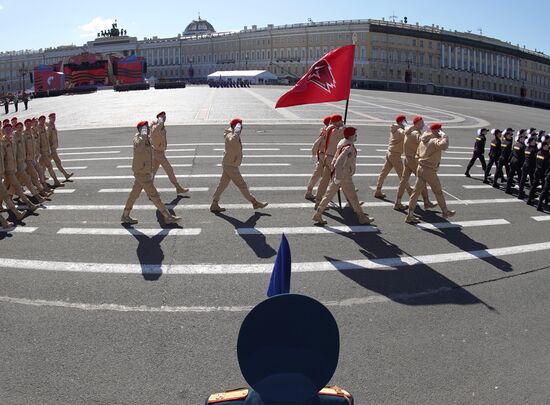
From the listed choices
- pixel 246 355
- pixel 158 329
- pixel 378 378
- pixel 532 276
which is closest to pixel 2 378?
pixel 158 329

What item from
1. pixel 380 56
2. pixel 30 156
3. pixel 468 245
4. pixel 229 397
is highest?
pixel 380 56

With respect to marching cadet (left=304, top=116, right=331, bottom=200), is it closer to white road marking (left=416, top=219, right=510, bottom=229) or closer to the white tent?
white road marking (left=416, top=219, right=510, bottom=229)

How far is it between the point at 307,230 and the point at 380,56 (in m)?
101

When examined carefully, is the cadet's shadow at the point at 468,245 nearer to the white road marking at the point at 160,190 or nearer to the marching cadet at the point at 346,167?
the marching cadet at the point at 346,167

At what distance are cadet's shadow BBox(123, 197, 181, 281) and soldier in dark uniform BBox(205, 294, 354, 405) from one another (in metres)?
5.62

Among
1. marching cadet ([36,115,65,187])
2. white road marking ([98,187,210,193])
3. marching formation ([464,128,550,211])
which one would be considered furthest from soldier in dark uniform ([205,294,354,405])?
marching cadet ([36,115,65,187])

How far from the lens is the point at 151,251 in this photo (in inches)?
339

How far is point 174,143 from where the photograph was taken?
74.0 ft

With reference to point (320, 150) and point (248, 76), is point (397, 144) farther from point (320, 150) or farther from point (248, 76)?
point (248, 76)

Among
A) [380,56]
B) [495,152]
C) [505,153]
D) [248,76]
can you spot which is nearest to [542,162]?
[505,153]

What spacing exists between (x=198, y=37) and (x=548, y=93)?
89614 mm

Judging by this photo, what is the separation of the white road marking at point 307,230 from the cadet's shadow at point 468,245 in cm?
125

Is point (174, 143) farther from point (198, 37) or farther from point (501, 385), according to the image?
point (198, 37)

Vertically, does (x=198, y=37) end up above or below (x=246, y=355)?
above
